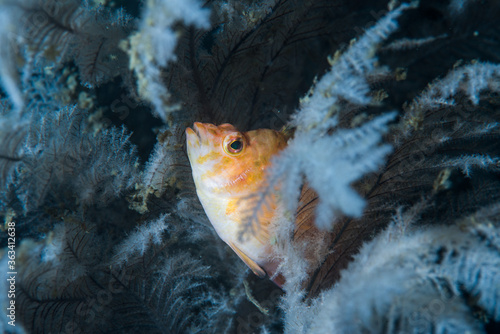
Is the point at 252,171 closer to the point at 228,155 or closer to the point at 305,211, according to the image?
the point at 228,155

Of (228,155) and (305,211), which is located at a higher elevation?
(228,155)

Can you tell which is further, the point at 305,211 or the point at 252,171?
the point at 252,171

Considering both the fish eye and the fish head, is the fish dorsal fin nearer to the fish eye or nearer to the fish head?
the fish head

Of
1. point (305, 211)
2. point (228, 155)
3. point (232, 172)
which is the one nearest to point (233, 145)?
point (228, 155)

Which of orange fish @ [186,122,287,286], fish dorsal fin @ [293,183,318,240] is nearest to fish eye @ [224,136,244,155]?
orange fish @ [186,122,287,286]

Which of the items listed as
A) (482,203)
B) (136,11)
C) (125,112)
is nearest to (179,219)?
(125,112)

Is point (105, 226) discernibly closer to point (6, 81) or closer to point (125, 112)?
point (125, 112)
